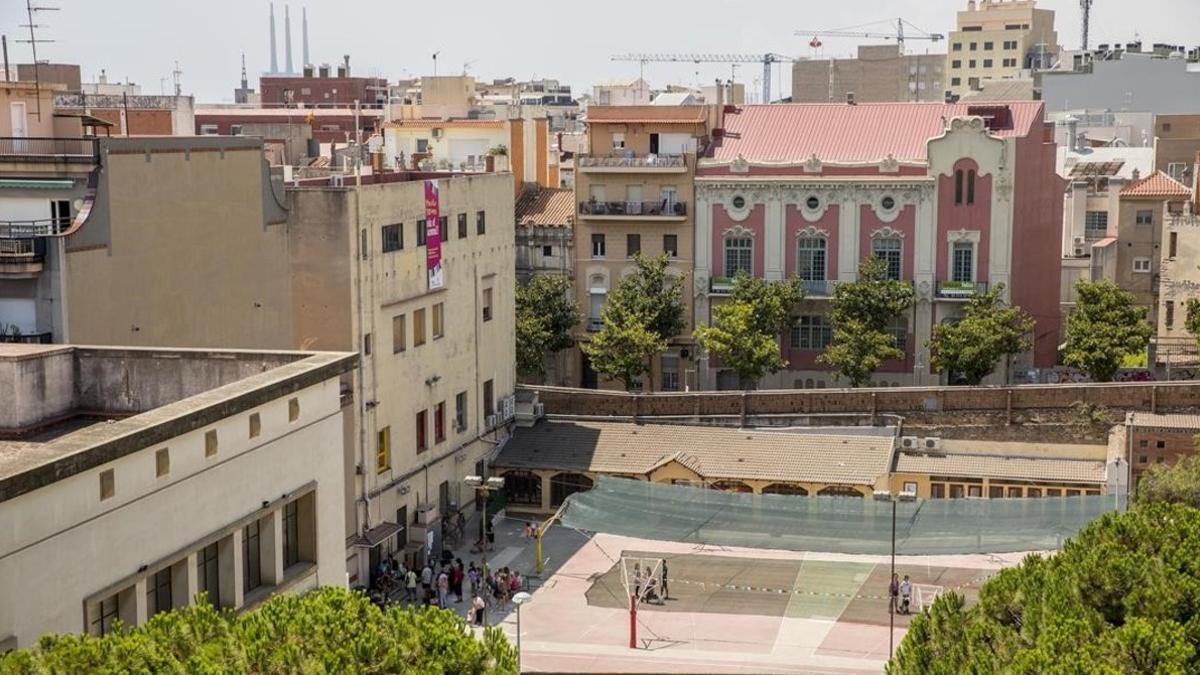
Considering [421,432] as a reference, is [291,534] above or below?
above

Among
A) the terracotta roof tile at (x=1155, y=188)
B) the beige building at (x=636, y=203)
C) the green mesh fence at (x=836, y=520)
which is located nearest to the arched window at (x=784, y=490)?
the green mesh fence at (x=836, y=520)

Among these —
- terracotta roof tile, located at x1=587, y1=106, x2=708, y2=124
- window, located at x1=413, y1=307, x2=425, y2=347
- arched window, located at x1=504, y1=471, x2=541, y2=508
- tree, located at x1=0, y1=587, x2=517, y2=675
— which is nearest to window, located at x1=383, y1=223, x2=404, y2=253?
window, located at x1=413, y1=307, x2=425, y2=347

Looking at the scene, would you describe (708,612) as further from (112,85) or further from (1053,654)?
(112,85)

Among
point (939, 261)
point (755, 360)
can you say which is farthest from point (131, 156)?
point (939, 261)

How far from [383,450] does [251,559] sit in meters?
23.9

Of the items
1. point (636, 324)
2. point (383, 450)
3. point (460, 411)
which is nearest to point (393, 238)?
point (383, 450)

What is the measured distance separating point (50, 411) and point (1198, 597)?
704 inches

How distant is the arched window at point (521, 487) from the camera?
57.0 metres

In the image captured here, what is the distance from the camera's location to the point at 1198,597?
28.5m

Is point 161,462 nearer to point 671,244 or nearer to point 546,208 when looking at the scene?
point 671,244

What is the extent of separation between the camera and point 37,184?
3919cm

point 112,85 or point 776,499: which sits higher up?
point 112,85

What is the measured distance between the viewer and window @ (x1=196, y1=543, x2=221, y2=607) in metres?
25.0

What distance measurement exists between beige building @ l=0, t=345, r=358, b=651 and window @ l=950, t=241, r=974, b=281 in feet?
143
